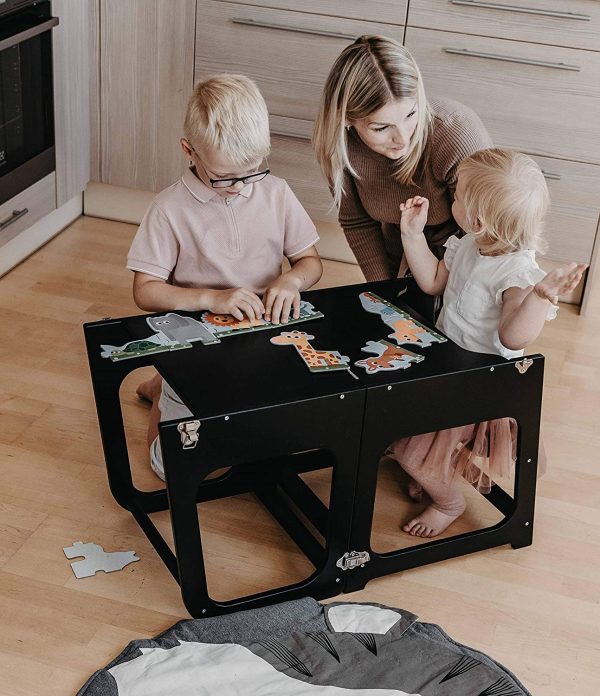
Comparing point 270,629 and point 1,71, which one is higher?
point 1,71

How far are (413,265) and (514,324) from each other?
29cm

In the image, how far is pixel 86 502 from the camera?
1.98 metres

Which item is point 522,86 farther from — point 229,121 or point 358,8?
point 229,121

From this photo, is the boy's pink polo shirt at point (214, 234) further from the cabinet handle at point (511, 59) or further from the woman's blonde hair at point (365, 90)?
the cabinet handle at point (511, 59)

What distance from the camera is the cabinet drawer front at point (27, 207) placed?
8.84 feet

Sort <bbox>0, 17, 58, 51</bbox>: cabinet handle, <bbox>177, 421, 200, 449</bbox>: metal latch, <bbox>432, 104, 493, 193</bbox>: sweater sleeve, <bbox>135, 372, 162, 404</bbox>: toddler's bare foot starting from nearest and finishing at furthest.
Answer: <bbox>177, 421, 200, 449</bbox>: metal latch < <bbox>432, 104, 493, 193</bbox>: sweater sleeve < <bbox>135, 372, 162, 404</bbox>: toddler's bare foot < <bbox>0, 17, 58, 51</bbox>: cabinet handle

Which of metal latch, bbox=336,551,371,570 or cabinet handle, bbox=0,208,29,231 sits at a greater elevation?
cabinet handle, bbox=0,208,29,231

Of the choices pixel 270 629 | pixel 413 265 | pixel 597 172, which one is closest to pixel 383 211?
pixel 413 265

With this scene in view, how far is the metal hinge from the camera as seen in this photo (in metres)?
1.72

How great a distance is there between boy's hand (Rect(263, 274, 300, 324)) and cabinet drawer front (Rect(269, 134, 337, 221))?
110 cm

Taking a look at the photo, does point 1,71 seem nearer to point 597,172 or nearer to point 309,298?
point 309,298

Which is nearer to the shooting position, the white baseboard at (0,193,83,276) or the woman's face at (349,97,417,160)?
the woman's face at (349,97,417,160)

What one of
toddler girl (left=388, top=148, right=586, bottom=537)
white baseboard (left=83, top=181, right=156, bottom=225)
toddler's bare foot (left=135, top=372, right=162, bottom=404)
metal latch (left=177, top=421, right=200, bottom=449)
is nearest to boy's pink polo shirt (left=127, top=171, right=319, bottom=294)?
toddler girl (left=388, top=148, right=586, bottom=537)

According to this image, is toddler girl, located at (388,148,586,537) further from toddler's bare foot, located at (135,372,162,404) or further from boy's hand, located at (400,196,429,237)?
toddler's bare foot, located at (135,372,162,404)
